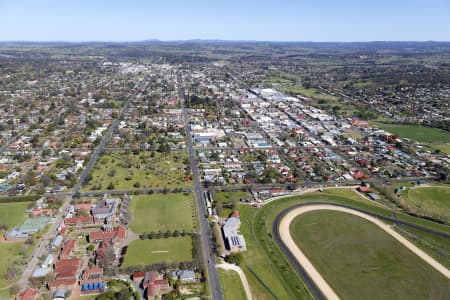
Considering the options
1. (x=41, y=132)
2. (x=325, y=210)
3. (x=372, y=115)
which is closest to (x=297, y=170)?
(x=325, y=210)

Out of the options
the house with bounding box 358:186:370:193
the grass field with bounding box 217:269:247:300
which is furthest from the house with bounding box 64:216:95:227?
the house with bounding box 358:186:370:193

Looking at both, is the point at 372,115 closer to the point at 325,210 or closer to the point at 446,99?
the point at 446,99

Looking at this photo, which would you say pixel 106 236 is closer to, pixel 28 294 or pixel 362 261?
pixel 28 294

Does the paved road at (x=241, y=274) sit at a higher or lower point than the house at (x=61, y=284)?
lower

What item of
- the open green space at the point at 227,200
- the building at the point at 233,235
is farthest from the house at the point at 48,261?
the open green space at the point at 227,200

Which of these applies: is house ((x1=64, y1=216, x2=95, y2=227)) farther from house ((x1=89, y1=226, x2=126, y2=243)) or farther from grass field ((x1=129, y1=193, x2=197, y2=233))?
grass field ((x1=129, y1=193, x2=197, y2=233))

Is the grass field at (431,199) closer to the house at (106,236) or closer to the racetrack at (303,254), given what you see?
the racetrack at (303,254)
